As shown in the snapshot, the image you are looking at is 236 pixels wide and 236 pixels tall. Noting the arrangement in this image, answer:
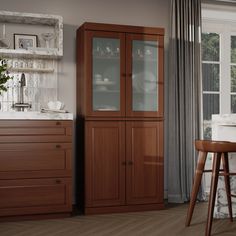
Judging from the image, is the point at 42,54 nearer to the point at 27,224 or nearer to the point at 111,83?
the point at 111,83

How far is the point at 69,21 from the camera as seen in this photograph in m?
4.54

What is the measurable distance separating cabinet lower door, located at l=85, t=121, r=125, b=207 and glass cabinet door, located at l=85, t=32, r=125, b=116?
17 centimetres

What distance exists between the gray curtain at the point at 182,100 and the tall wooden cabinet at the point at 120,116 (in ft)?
1.44

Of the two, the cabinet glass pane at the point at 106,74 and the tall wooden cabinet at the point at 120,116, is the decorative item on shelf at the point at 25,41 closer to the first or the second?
the tall wooden cabinet at the point at 120,116

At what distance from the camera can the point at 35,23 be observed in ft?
14.4

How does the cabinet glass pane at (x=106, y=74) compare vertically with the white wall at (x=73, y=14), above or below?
below

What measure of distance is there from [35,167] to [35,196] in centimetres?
27

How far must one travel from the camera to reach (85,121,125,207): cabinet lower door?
161 inches

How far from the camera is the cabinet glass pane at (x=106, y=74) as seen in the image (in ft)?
13.7

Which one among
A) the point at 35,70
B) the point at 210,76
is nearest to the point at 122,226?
the point at 35,70

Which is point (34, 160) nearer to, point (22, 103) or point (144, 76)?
point (22, 103)

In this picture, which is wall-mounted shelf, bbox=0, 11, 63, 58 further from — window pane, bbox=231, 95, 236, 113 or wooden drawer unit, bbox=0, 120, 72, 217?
window pane, bbox=231, 95, 236, 113

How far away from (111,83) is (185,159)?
132 cm

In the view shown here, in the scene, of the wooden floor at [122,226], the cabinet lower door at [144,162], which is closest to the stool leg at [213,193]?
the wooden floor at [122,226]
